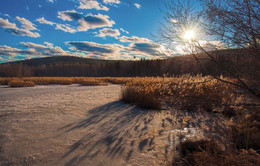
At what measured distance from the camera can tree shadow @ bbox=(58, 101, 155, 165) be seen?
195cm

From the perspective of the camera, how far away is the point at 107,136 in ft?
8.20

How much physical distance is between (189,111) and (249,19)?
326 centimetres

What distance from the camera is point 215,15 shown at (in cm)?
218

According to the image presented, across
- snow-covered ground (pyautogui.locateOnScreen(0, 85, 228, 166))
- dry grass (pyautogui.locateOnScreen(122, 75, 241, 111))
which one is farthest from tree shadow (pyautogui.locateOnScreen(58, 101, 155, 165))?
dry grass (pyautogui.locateOnScreen(122, 75, 241, 111))

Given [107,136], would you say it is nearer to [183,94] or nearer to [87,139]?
[87,139]

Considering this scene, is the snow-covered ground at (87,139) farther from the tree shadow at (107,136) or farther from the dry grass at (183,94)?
the dry grass at (183,94)

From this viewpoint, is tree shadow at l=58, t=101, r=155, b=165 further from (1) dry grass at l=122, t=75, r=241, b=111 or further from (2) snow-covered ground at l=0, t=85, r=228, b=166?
(1) dry grass at l=122, t=75, r=241, b=111

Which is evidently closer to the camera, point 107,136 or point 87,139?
point 87,139

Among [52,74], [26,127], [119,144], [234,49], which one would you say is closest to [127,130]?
[119,144]

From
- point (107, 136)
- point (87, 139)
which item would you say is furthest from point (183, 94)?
point (87, 139)

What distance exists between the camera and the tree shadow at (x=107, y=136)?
1.95 meters

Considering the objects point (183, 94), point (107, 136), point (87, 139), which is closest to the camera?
point (87, 139)

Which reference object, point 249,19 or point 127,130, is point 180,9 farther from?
point 127,130

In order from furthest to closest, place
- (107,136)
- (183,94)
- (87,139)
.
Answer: (183,94), (107,136), (87,139)
